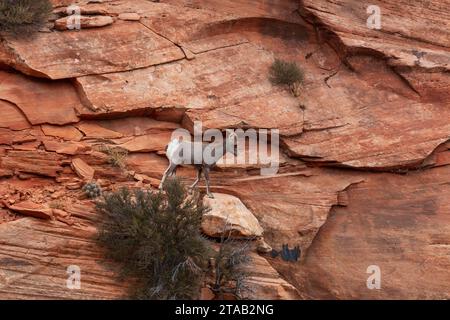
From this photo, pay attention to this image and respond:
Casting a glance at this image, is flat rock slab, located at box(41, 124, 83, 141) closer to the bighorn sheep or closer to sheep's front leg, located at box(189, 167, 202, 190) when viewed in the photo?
the bighorn sheep

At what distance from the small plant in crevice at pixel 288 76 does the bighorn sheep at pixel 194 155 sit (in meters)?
2.67

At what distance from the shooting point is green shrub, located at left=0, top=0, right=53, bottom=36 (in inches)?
479

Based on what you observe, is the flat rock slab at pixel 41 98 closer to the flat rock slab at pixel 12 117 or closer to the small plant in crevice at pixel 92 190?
the flat rock slab at pixel 12 117

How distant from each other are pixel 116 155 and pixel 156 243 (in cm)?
273

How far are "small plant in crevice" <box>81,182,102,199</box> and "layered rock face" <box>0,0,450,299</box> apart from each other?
129 millimetres

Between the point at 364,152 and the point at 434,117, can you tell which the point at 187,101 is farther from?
the point at 434,117

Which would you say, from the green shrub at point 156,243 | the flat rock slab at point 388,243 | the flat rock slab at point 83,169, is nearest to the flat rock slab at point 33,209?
the green shrub at point 156,243

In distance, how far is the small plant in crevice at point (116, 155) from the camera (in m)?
11.6

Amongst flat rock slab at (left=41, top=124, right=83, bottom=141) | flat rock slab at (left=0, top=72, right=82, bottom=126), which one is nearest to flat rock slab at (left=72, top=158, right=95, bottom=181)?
flat rock slab at (left=41, top=124, right=83, bottom=141)

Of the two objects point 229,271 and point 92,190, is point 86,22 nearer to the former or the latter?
point 92,190

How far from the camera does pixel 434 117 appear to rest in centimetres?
1348

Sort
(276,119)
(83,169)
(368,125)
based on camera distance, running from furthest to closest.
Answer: (368,125)
(276,119)
(83,169)

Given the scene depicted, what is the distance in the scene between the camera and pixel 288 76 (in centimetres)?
1327

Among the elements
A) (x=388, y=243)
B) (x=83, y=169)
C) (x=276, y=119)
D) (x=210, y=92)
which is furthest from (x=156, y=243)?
(x=388, y=243)
